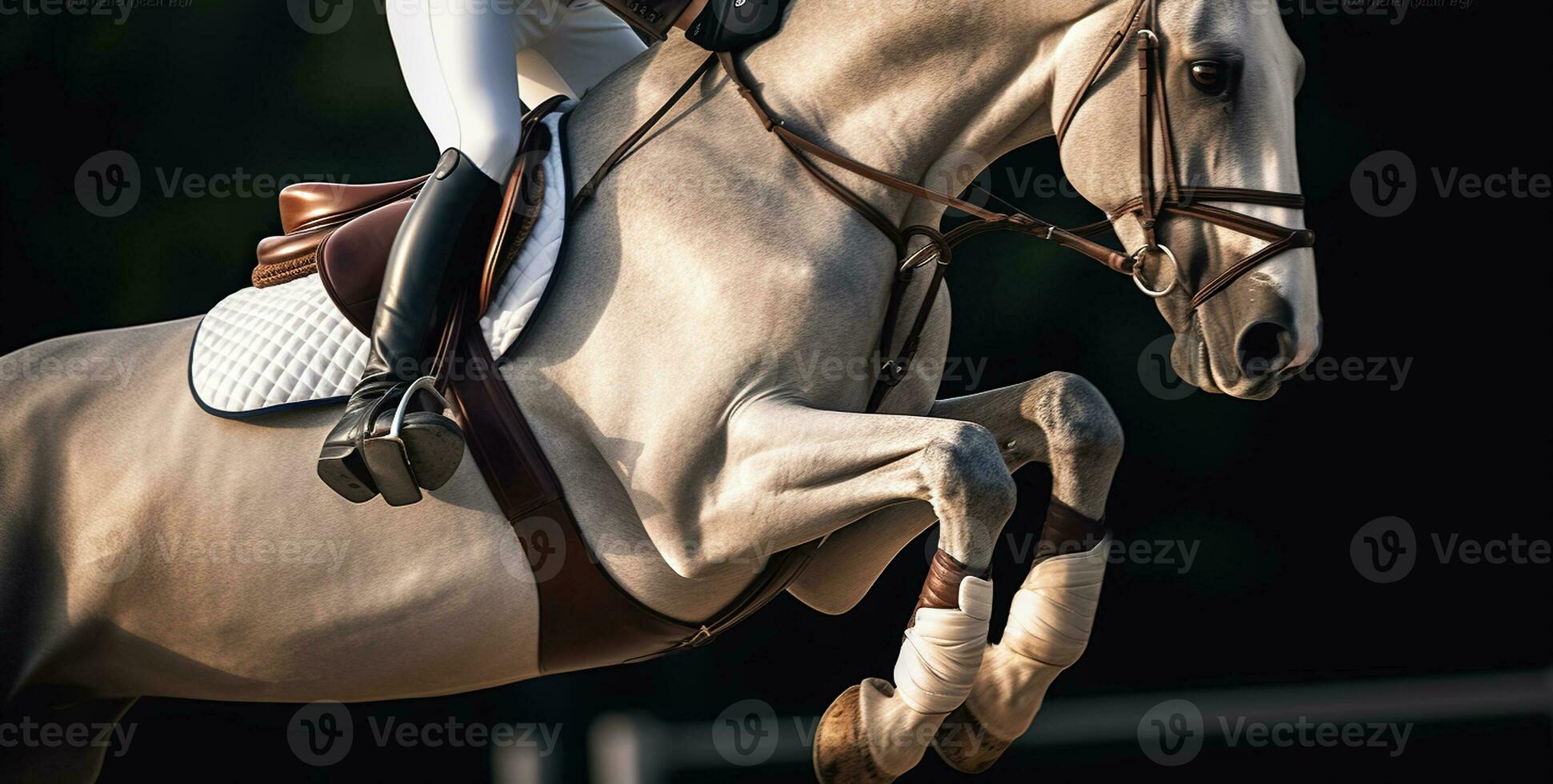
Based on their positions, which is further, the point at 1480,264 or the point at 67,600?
the point at 1480,264

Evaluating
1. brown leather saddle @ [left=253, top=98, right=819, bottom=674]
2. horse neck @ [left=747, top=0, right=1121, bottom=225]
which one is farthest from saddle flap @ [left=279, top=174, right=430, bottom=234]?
horse neck @ [left=747, top=0, right=1121, bottom=225]

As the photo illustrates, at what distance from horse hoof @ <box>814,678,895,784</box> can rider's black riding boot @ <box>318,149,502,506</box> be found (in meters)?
0.93

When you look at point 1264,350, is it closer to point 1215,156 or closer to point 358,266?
point 1215,156

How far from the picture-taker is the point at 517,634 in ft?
11.1

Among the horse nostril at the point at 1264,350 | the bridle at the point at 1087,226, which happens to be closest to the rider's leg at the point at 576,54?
the bridle at the point at 1087,226

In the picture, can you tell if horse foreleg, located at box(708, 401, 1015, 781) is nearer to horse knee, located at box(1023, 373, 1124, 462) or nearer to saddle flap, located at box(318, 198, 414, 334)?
horse knee, located at box(1023, 373, 1124, 462)

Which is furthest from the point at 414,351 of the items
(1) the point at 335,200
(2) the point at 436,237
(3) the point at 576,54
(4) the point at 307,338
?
(3) the point at 576,54

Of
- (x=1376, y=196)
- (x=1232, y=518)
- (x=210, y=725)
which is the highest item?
(x=1376, y=196)

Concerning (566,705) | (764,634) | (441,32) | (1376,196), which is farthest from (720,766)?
(1376,196)

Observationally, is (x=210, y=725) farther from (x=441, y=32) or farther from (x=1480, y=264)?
(x=1480, y=264)

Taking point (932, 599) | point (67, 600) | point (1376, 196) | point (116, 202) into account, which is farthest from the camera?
point (1376, 196)

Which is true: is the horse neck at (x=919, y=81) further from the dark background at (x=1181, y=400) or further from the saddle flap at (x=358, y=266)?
the dark background at (x=1181, y=400)

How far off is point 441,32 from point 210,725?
4.76m

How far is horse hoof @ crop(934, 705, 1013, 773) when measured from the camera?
3.13 m
